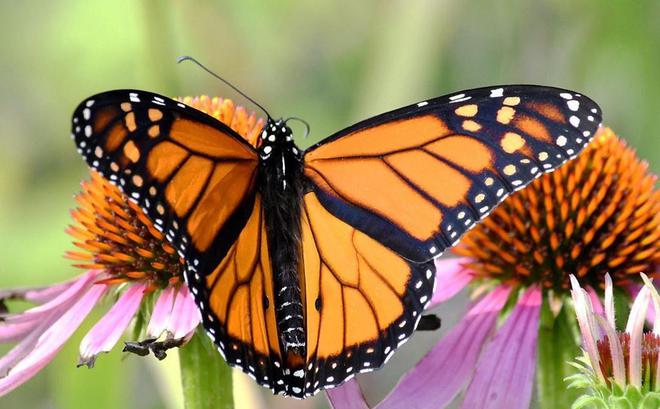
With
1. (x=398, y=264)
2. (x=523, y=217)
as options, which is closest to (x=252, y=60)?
(x=523, y=217)

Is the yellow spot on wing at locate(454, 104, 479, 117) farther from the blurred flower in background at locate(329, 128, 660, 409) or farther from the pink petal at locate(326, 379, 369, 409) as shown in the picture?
the pink petal at locate(326, 379, 369, 409)

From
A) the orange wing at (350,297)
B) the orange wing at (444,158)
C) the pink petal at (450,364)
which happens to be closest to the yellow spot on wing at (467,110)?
the orange wing at (444,158)

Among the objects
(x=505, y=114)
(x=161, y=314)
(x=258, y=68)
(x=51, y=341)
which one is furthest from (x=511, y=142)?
(x=258, y=68)

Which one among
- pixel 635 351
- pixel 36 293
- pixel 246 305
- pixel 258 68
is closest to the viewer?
pixel 635 351

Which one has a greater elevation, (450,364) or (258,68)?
(258,68)

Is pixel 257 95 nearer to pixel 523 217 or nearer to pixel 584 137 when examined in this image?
pixel 523 217

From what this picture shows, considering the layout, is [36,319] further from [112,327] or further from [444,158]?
[444,158]
